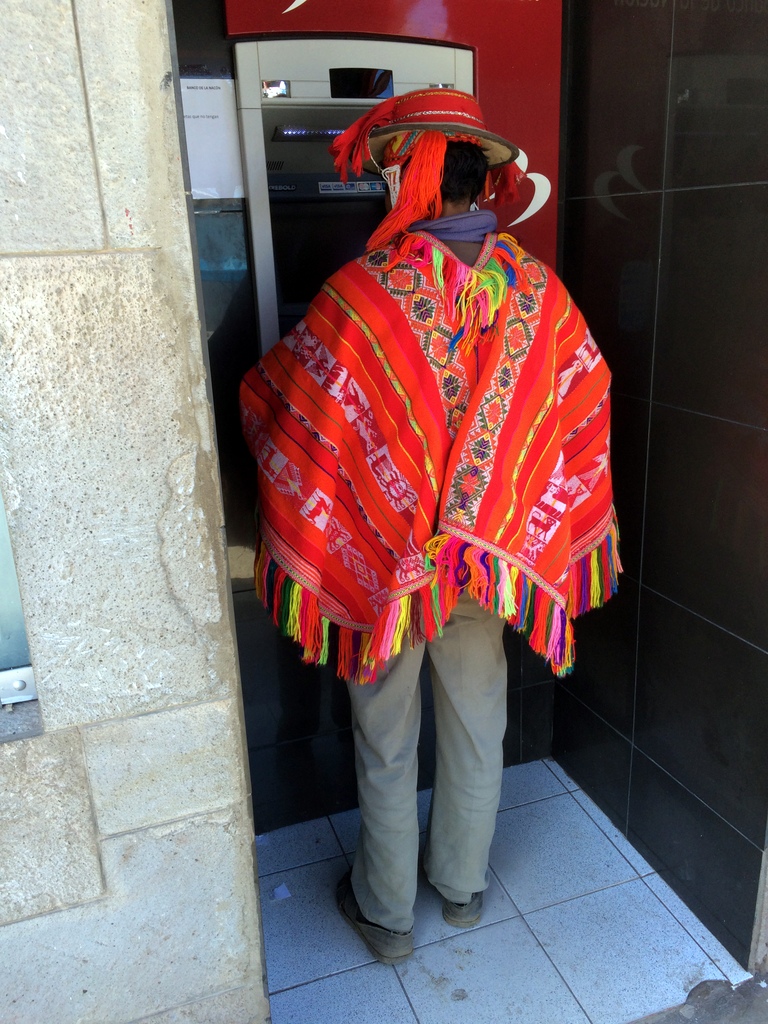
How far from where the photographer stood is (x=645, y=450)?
6.70 feet

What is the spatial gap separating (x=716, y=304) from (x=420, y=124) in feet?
2.26

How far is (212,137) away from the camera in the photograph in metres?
1.85

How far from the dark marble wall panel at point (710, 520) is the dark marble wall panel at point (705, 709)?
55 millimetres

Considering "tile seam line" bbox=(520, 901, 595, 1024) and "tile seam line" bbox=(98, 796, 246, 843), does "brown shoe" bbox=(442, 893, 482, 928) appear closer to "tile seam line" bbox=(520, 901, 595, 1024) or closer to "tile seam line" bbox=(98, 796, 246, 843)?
"tile seam line" bbox=(520, 901, 595, 1024)

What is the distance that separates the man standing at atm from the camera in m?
1.61

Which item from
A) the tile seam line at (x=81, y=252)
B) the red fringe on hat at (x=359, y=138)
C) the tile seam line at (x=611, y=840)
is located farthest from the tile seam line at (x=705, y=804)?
the tile seam line at (x=81, y=252)

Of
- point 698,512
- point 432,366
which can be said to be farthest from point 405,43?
point 698,512

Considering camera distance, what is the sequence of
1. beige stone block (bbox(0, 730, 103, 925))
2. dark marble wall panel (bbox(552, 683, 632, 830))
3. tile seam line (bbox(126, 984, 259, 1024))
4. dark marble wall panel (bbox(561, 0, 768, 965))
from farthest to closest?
1. dark marble wall panel (bbox(552, 683, 632, 830))
2. dark marble wall panel (bbox(561, 0, 768, 965))
3. tile seam line (bbox(126, 984, 259, 1024))
4. beige stone block (bbox(0, 730, 103, 925))

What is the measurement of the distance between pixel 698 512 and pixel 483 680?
59 centimetres

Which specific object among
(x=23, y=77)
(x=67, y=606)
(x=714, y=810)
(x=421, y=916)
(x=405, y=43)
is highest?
(x=405, y=43)

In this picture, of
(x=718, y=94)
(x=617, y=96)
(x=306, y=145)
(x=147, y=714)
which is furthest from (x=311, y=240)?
(x=147, y=714)

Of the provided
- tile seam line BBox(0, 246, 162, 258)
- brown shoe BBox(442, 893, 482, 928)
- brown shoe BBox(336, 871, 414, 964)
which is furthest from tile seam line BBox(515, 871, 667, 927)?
tile seam line BBox(0, 246, 162, 258)

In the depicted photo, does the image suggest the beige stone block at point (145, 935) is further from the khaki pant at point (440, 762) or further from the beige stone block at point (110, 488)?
the khaki pant at point (440, 762)

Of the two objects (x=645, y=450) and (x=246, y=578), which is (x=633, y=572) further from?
(x=246, y=578)
